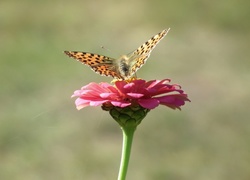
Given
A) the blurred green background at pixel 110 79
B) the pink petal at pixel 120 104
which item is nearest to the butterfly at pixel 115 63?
the pink petal at pixel 120 104

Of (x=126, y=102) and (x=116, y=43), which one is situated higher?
(x=116, y=43)

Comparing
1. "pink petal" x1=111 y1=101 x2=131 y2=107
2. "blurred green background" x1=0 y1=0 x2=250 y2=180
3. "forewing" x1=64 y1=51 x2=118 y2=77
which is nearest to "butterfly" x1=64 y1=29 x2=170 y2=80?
"forewing" x1=64 y1=51 x2=118 y2=77

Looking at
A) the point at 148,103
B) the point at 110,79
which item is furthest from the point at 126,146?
the point at 110,79

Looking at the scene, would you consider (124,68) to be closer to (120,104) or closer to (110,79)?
(120,104)

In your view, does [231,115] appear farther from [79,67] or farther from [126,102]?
[126,102]

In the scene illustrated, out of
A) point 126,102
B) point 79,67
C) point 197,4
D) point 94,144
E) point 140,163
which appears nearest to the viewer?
point 126,102

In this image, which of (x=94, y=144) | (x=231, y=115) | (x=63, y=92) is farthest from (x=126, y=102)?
(x=63, y=92)
